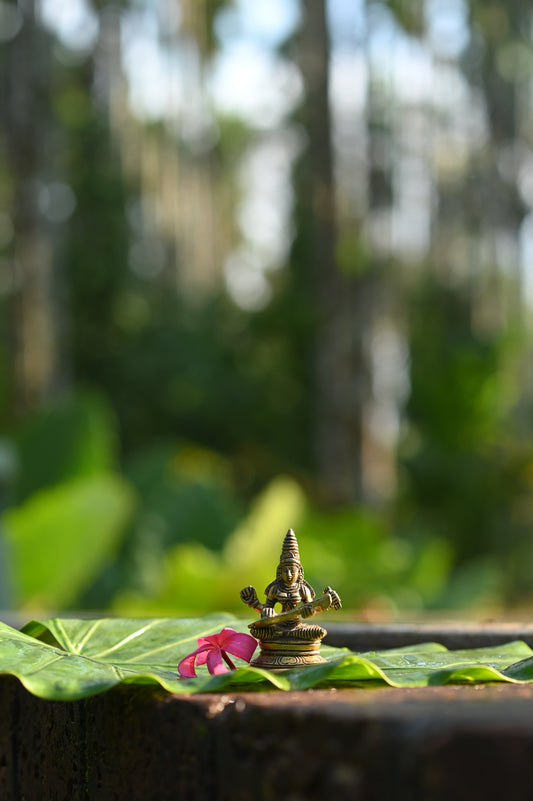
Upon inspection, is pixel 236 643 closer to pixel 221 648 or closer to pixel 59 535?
pixel 221 648

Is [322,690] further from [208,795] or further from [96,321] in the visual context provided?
[96,321]

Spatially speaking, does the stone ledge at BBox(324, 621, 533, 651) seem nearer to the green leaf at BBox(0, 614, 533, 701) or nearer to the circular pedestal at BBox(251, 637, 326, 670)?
the green leaf at BBox(0, 614, 533, 701)

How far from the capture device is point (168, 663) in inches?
51.6

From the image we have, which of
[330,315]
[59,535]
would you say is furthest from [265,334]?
[59,535]

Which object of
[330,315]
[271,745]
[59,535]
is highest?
[330,315]

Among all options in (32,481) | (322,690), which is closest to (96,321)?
(32,481)

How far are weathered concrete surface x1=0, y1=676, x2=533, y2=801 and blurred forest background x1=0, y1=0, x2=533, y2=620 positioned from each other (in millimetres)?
2748

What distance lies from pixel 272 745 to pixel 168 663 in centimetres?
36

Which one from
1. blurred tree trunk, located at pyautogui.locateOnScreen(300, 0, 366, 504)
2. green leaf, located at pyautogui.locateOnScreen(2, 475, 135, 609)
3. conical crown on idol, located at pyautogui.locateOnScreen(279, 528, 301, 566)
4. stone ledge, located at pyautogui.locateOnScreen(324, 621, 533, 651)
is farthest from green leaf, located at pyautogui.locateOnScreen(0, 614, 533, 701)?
blurred tree trunk, located at pyautogui.locateOnScreen(300, 0, 366, 504)

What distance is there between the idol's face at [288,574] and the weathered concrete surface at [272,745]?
0.65ft

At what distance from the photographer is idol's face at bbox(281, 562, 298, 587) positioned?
129 cm

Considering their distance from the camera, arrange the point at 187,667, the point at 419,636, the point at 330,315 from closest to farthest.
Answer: the point at 187,667 → the point at 419,636 → the point at 330,315

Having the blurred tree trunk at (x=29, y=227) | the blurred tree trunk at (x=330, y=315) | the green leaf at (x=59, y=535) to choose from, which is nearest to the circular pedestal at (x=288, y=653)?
the green leaf at (x=59, y=535)

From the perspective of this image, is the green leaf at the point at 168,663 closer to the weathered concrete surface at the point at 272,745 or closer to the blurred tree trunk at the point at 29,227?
the weathered concrete surface at the point at 272,745
